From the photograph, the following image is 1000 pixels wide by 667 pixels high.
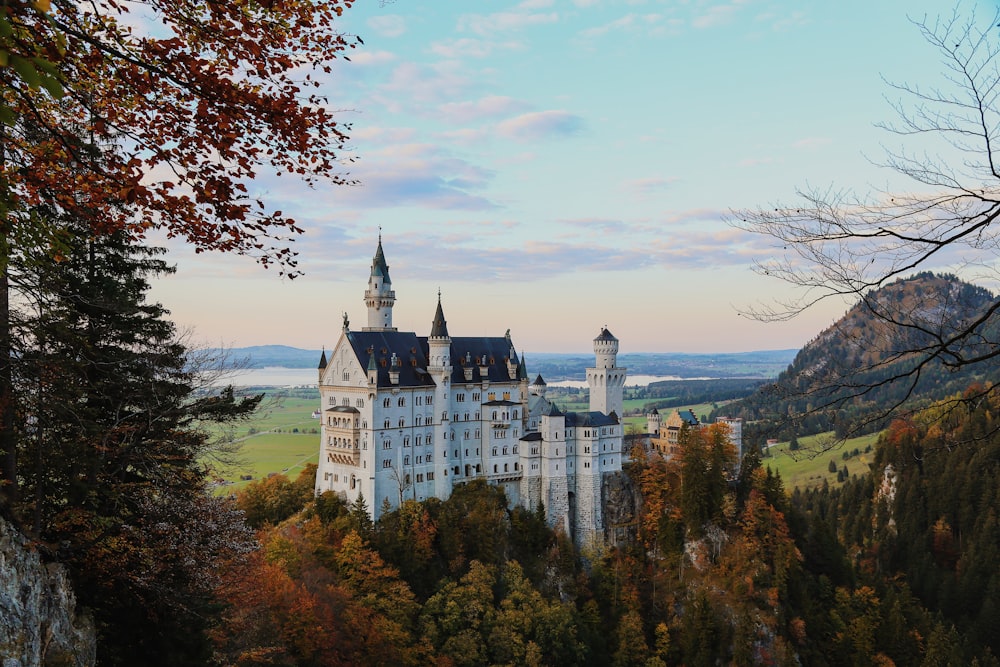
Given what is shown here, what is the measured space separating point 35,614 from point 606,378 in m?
66.4

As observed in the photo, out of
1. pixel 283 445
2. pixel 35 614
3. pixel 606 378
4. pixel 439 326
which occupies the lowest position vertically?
pixel 283 445

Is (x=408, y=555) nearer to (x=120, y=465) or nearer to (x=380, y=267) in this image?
(x=380, y=267)

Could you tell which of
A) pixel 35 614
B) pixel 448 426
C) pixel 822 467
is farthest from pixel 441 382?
pixel 822 467

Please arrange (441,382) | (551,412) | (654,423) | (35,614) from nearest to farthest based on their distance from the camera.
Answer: (35,614), (441,382), (551,412), (654,423)

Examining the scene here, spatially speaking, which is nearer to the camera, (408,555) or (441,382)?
(408,555)

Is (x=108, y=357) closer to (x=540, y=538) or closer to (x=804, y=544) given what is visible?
(x=540, y=538)

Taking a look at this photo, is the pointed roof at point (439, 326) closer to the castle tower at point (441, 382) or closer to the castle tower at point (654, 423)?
the castle tower at point (441, 382)

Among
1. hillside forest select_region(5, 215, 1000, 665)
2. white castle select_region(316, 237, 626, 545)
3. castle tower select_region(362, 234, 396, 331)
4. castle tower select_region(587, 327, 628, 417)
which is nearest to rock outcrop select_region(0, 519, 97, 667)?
hillside forest select_region(5, 215, 1000, 665)

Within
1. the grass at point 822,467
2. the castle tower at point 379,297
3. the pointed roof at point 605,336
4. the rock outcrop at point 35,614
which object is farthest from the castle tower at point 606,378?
the grass at point 822,467

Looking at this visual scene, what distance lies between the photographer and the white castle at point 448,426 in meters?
61.9

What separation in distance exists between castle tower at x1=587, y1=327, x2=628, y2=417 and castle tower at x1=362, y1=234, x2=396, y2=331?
22.9m

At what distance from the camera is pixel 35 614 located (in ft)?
50.1

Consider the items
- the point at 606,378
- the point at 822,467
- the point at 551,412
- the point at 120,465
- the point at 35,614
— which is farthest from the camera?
the point at 822,467

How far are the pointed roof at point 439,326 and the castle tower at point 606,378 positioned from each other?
18.8m
